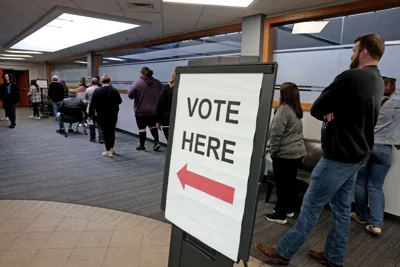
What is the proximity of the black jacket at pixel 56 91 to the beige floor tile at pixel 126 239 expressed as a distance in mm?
6606

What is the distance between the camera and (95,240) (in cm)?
236

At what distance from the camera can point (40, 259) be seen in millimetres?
2066

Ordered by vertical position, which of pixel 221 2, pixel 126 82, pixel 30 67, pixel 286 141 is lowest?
pixel 286 141

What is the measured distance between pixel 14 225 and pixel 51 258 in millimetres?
740

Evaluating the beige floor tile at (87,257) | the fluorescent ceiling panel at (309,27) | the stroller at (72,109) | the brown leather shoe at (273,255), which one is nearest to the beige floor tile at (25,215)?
the beige floor tile at (87,257)

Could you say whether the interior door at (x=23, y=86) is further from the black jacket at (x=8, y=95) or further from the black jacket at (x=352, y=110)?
the black jacket at (x=352, y=110)

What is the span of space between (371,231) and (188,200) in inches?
90.8

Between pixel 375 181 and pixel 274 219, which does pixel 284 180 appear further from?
pixel 375 181

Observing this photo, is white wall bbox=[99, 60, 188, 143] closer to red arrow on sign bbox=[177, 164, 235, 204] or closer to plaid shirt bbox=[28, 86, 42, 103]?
plaid shirt bbox=[28, 86, 42, 103]

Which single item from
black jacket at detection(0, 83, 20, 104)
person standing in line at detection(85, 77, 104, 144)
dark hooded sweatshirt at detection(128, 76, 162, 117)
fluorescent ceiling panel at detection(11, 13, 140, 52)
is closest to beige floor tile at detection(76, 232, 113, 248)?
dark hooded sweatshirt at detection(128, 76, 162, 117)

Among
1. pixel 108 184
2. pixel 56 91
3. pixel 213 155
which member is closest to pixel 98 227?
pixel 108 184

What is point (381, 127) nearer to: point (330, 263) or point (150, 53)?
point (330, 263)

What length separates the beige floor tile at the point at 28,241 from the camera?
221 centimetres

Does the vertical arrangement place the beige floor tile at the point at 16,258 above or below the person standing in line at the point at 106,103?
below
